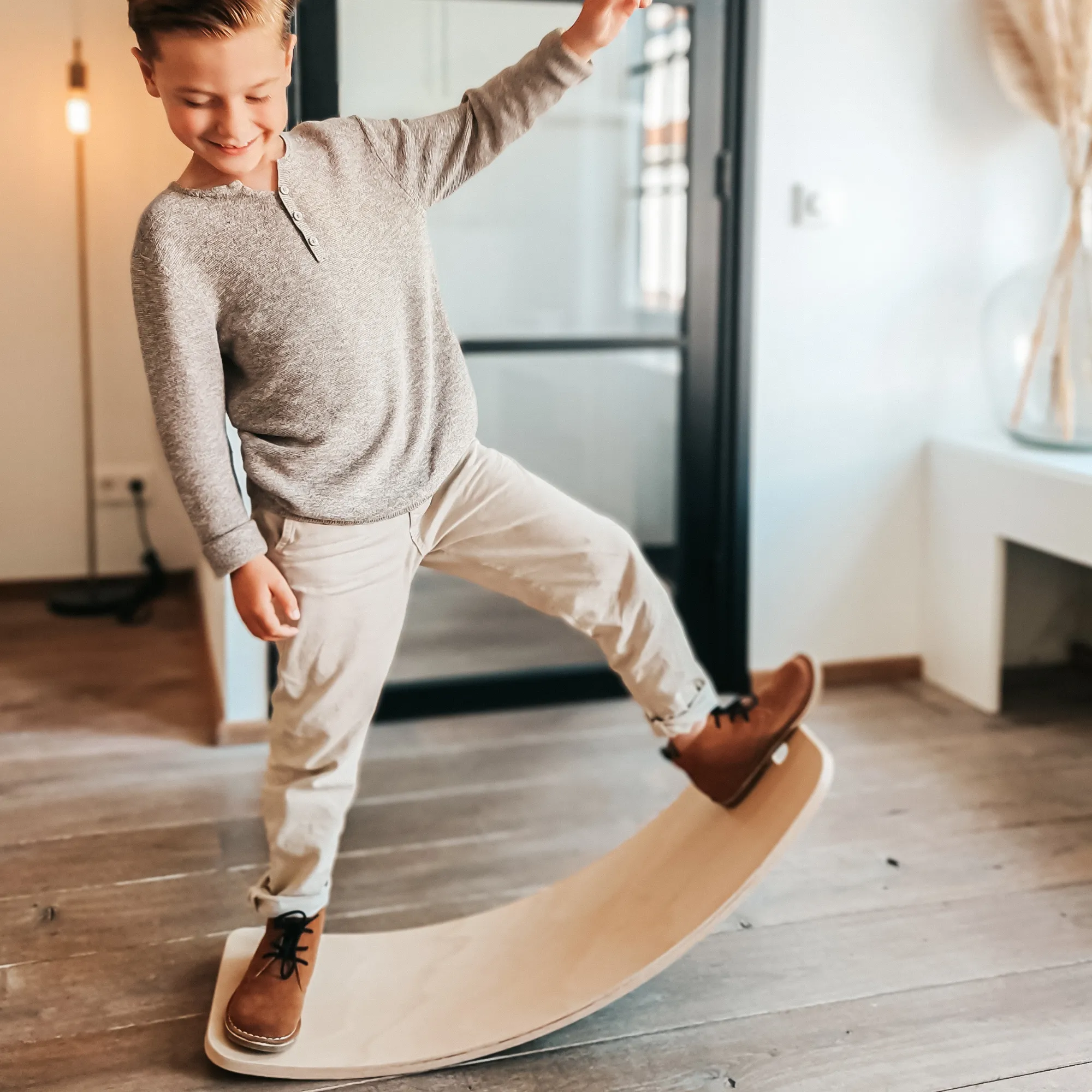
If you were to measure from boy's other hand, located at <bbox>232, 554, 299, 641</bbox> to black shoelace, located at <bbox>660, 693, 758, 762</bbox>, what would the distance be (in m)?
0.56

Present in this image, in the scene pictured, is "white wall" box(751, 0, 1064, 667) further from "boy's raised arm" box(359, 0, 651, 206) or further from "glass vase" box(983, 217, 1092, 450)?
"boy's raised arm" box(359, 0, 651, 206)

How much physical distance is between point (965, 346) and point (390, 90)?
1.38 metres

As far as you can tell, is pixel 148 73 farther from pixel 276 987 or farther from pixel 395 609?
pixel 276 987

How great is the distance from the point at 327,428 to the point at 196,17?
43cm

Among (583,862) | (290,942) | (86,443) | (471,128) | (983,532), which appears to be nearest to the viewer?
(471,128)

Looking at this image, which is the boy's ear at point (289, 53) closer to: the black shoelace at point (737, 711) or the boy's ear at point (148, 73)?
the boy's ear at point (148, 73)

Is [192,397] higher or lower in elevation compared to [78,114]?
lower

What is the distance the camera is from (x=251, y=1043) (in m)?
1.49

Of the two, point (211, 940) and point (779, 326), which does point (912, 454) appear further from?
point (211, 940)

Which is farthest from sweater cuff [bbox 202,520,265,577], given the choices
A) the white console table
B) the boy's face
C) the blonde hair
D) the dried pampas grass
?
the dried pampas grass

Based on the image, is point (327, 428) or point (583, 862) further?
point (583, 862)

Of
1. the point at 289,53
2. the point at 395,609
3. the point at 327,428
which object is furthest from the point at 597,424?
the point at 289,53

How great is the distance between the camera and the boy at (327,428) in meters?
1.32

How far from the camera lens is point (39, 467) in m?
3.66
